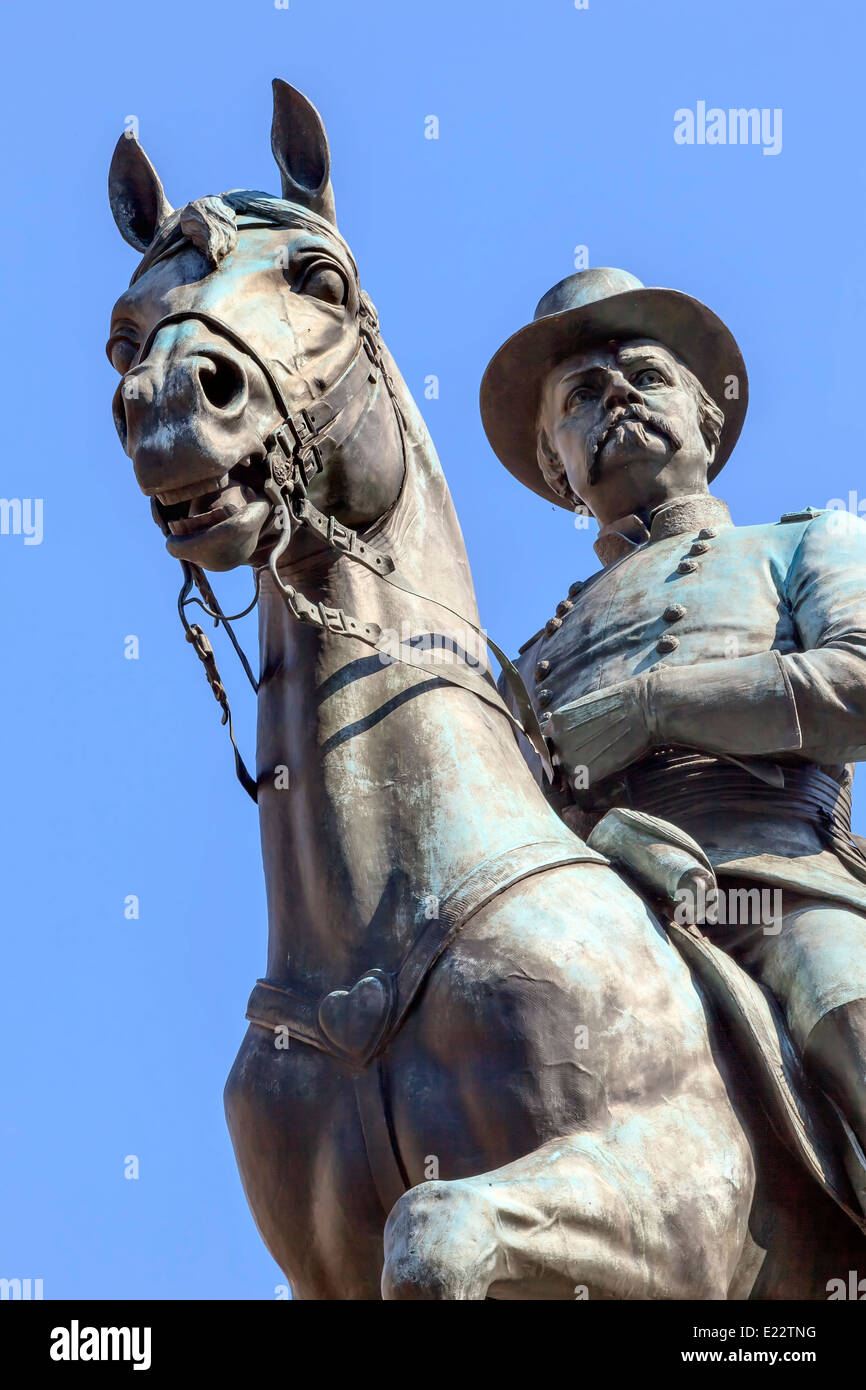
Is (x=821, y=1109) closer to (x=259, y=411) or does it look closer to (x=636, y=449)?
(x=259, y=411)

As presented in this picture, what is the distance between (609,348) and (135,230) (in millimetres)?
2678

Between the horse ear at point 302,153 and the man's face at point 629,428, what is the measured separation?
2383 mm

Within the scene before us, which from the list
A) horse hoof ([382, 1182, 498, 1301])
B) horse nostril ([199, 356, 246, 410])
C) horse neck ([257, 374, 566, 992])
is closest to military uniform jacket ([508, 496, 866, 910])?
horse neck ([257, 374, 566, 992])

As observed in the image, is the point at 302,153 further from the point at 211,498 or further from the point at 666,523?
the point at 666,523

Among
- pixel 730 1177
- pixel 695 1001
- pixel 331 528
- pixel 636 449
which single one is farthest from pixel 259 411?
pixel 636 449

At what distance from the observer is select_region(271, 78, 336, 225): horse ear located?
24.3 ft

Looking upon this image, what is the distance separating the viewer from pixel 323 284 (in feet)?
23.2

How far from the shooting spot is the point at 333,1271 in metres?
6.32

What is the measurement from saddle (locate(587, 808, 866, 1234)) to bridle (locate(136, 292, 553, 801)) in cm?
53

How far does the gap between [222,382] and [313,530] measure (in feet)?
1.69

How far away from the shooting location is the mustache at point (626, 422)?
31.2 ft

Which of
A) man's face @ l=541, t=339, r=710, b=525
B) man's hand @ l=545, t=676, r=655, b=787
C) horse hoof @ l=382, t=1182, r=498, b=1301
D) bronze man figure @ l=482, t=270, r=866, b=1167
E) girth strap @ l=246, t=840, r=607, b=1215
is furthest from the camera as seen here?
man's face @ l=541, t=339, r=710, b=525

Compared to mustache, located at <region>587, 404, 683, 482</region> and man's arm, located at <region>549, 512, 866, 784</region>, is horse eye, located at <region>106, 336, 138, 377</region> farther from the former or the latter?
mustache, located at <region>587, 404, 683, 482</region>

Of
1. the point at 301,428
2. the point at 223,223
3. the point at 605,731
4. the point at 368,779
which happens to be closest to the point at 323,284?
the point at 223,223
